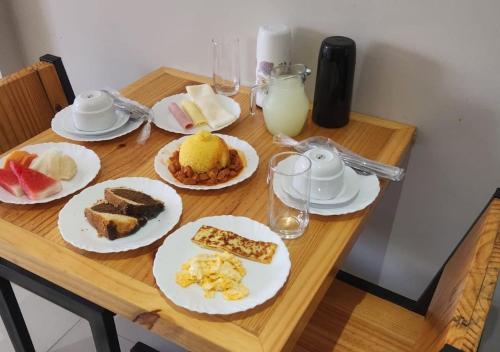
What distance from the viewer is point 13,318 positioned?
1.19 metres

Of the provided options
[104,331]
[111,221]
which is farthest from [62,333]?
[111,221]

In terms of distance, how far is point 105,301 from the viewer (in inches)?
28.5

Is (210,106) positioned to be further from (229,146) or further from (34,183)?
(34,183)

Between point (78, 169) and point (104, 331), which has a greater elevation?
point (78, 169)

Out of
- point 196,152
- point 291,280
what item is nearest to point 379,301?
point 291,280

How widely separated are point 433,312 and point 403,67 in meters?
0.56

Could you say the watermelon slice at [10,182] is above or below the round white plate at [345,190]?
above

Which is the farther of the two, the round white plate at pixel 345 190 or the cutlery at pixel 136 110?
the cutlery at pixel 136 110

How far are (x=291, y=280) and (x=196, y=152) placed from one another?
1.13 ft

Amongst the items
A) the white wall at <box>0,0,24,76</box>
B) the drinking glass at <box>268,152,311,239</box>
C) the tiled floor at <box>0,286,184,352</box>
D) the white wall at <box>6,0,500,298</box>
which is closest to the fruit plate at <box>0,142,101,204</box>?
the drinking glass at <box>268,152,311,239</box>

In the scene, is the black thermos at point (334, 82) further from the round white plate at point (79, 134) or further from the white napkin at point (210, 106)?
the round white plate at point (79, 134)

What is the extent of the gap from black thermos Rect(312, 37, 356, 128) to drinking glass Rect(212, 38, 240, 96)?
0.29 meters

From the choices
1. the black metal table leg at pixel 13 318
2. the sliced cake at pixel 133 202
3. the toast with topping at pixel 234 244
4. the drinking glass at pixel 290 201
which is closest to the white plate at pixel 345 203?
the drinking glass at pixel 290 201

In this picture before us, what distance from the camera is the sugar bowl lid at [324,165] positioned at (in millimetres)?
838
